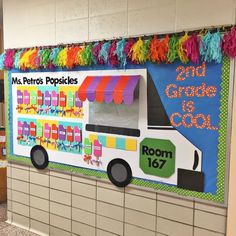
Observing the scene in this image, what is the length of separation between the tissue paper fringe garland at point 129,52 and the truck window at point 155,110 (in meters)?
0.18

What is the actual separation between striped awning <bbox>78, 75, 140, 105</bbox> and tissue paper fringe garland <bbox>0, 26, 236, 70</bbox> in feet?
0.35

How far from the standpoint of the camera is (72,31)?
2252mm

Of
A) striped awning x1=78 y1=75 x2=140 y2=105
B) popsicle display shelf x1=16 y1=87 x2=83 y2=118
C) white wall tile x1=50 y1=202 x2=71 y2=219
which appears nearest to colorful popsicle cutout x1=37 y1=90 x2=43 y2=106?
popsicle display shelf x1=16 y1=87 x2=83 y2=118

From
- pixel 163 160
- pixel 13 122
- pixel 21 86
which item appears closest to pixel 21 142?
pixel 13 122

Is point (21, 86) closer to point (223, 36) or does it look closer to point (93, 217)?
point (93, 217)

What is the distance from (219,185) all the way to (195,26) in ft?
3.08

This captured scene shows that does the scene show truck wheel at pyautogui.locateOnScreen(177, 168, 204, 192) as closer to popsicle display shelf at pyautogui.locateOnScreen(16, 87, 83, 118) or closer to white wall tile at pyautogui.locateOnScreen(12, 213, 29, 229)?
popsicle display shelf at pyautogui.locateOnScreen(16, 87, 83, 118)

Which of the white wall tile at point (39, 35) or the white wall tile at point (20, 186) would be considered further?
the white wall tile at point (20, 186)

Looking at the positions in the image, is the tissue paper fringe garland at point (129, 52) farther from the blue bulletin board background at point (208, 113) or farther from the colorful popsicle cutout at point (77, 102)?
the colorful popsicle cutout at point (77, 102)

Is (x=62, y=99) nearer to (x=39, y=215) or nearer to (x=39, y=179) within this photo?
(x=39, y=179)

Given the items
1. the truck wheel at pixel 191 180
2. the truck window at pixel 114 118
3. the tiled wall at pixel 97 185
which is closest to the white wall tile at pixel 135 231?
the tiled wall at pixel 97 185

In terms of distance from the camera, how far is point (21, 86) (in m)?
2.57

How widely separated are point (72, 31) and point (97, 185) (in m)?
1.20

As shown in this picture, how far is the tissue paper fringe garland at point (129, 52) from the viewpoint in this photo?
1.61 metres
